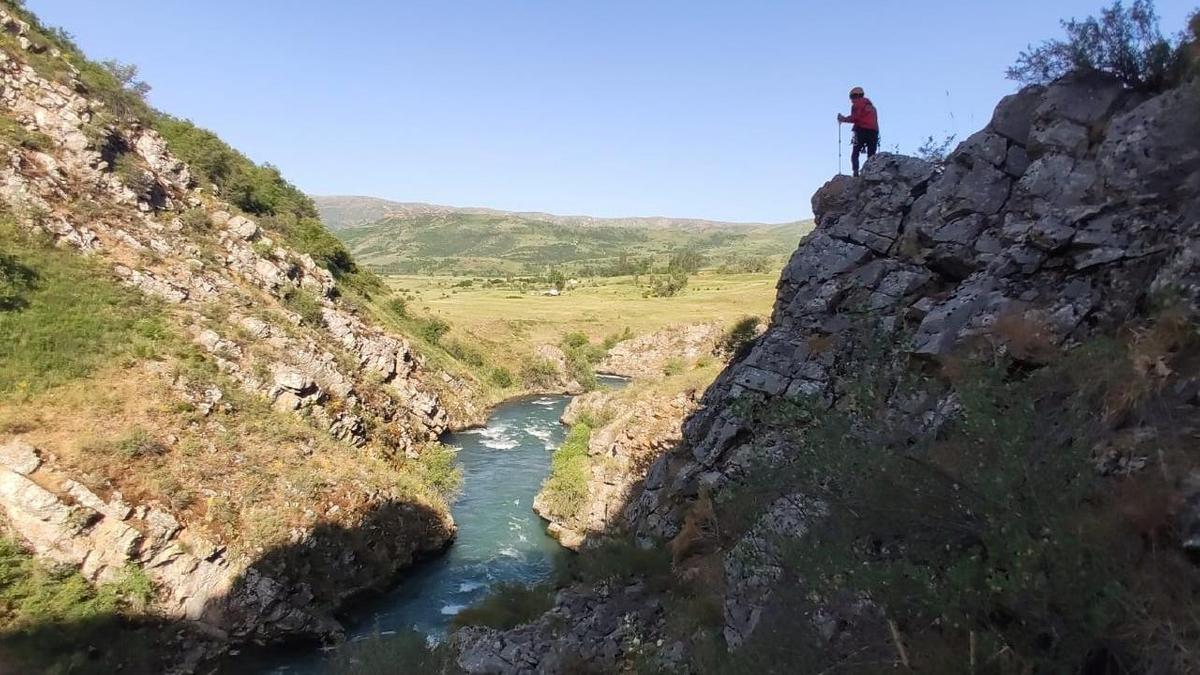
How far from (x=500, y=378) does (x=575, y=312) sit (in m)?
27.7

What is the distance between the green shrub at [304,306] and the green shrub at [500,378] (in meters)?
22.2

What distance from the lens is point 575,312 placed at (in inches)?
3494

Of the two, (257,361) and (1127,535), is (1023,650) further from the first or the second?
(257,361)

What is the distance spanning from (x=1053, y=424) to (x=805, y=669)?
3565 millimetres

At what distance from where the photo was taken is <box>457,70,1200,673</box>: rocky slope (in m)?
5.77

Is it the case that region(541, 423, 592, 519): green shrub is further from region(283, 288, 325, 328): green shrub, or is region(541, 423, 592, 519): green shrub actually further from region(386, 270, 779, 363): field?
region(386, 270, 779, 363): field

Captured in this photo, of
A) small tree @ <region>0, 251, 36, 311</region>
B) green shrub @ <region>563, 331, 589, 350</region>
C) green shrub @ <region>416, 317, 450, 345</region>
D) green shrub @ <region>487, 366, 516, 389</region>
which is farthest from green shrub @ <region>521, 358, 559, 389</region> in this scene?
small tree @ <region>0, 251, 36, 311</region>

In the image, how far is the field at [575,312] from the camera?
72.9m

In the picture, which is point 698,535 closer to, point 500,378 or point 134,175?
point 134,175

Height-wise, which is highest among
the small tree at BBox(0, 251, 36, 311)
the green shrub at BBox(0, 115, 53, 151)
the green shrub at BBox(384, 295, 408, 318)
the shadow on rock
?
the green shrub at BBox(0, 115, 53, 151)

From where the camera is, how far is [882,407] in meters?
8.55

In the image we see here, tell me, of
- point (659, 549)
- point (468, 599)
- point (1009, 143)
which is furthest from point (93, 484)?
point (1009, 143)

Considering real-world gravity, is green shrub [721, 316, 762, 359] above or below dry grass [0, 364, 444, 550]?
above

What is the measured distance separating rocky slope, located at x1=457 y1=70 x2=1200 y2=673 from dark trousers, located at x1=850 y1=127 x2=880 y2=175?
0.94 metres
